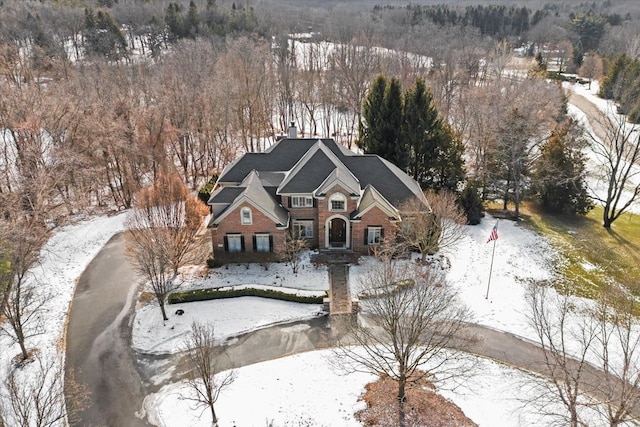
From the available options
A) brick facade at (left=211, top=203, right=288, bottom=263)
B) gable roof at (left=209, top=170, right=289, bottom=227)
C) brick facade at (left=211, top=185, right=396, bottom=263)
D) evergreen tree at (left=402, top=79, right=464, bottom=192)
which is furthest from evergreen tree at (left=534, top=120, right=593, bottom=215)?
brick facade at (left=211, top=203, right=288, bottom=263)

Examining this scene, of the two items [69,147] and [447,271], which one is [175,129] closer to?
[69,147]

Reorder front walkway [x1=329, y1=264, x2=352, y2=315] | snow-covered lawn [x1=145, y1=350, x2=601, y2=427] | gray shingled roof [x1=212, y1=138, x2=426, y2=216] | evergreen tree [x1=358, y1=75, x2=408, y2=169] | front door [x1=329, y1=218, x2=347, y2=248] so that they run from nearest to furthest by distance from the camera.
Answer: snow-covered lawn [x1=145, y1=350, x2=601, y2=427] < front walkway [x1=329, y1=264, x2=352, y2=315] < front door [x1=329, y1=218, x2=347, y2=248] < gray shingled roof [x1=212, y1=138, x2=426, y2=216] < evergreen tree [x1=358, y1=75, x2=408, y2=169]

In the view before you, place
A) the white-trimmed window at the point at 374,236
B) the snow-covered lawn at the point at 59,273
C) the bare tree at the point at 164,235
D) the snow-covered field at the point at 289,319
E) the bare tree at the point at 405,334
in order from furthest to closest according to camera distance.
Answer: the white-trimmed window at the point at 374,236, the bare tree at the point at 164,235, the snow-covered lawn at the point at 59,273, the snow-covered field at the point at 289,319, the bare tree at the point at 405,334

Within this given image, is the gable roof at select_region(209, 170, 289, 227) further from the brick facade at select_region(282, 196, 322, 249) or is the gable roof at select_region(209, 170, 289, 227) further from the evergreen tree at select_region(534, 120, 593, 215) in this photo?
the evergreen tree at select_region(534, 120, 593, 215)

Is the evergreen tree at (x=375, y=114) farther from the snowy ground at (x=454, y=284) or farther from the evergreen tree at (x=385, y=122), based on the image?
the snowy ground at (x=454, y=284)

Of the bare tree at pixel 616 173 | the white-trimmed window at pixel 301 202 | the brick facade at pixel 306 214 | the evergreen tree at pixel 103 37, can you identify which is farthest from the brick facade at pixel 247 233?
the evergreen tree at pixel 103 37

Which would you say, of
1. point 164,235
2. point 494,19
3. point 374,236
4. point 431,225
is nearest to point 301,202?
point 374,236
